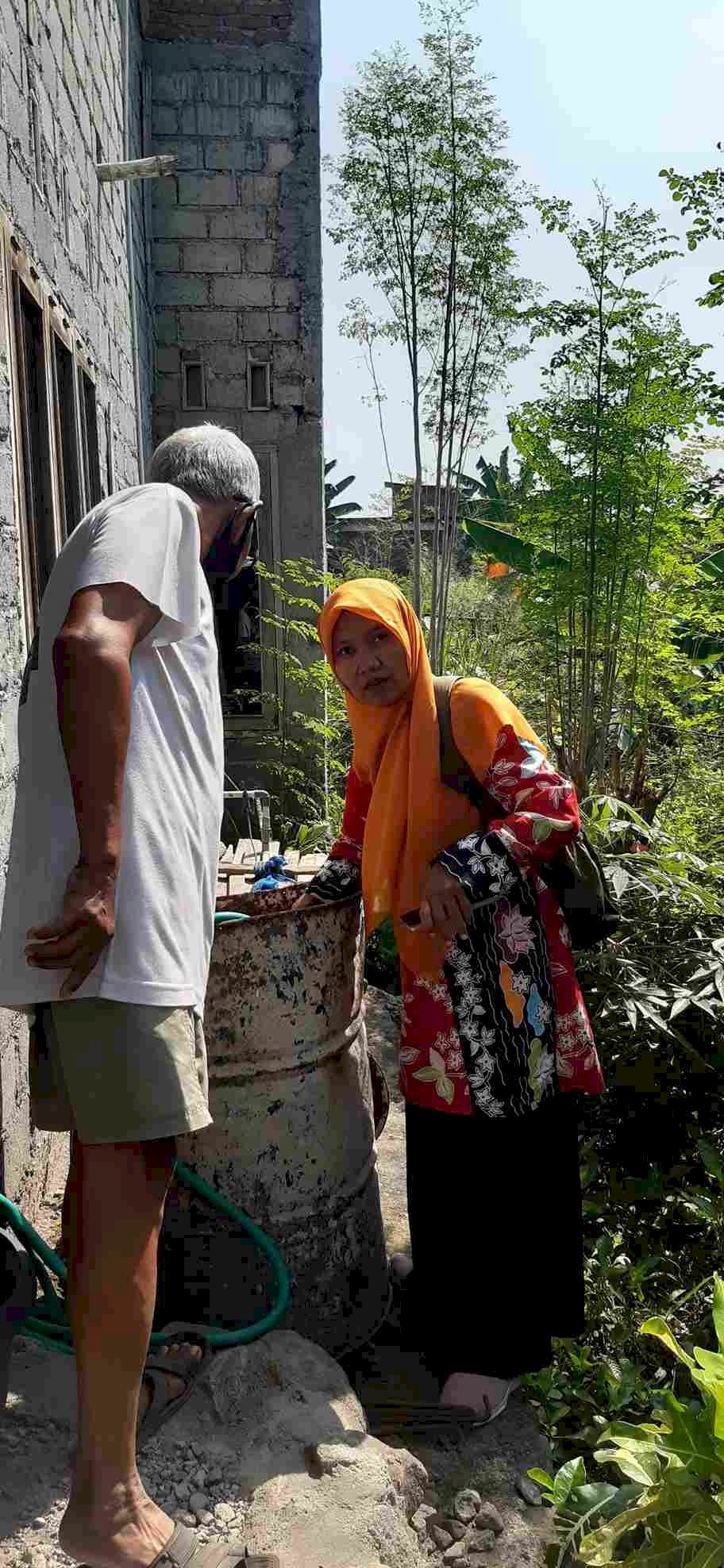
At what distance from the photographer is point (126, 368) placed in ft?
20.5

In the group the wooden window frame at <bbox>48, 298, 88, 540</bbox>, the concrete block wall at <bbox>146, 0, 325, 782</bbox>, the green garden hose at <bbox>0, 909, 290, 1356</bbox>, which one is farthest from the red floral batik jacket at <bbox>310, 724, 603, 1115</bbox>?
the concrete block wall at <bbox>146, 0, 325, 782</bbox>

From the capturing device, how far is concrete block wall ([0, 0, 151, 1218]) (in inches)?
104

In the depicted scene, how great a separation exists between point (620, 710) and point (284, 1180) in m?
5.31

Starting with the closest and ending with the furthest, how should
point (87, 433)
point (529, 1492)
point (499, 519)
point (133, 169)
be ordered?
1. point (529, 1492)
2. point (87, 433)
3. point (133, 169)
4. point (499, 519)

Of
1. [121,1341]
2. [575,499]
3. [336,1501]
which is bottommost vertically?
[336,1501]

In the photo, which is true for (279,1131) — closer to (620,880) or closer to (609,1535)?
(609,1535)

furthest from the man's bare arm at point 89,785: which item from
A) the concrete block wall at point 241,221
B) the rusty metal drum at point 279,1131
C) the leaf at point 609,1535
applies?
the concrete block wall at point 241,221

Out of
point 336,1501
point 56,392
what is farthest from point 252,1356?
point 56,392

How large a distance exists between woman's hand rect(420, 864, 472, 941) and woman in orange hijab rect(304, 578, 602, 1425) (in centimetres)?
3

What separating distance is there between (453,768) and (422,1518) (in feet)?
4.61

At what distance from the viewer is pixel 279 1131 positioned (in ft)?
8.04

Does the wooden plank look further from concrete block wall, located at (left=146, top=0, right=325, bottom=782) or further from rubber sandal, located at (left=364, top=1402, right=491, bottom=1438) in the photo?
rubber sandal, located at (left=364, top=1402, right=491, bottom=1438)

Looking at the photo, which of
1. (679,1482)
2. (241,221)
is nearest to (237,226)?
(241,221)

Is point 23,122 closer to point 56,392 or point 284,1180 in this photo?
point 56,392
